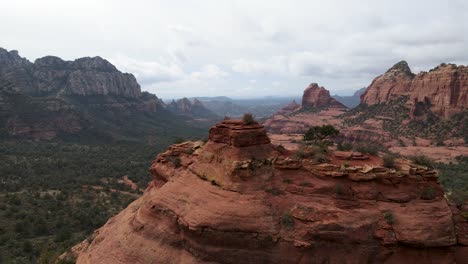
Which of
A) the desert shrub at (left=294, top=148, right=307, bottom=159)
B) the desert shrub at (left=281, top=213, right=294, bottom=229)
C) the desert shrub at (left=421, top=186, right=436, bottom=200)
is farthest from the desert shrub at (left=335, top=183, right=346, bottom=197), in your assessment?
the desert shrub at (left=421, top=186, right=436, bottom=200)

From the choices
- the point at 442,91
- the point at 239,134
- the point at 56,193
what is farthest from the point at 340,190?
the point at 442,91

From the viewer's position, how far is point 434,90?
114562mm

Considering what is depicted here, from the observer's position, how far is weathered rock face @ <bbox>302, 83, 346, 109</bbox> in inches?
6722

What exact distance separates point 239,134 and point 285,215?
728 cm

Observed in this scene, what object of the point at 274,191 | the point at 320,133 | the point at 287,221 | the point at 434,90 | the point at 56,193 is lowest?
the point at 56,193

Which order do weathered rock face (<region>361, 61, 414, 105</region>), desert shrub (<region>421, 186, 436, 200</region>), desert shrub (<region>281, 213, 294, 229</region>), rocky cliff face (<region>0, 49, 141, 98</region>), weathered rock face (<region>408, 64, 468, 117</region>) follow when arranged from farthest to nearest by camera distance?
rocky cliff face (<region>0, 49, 141, 98</region>)
weathered rock face (<region>361, 61, 414, 105</region>)
weathered rock face (<region>408, 64, 468, 117</region>)
desert shrub (<region>421, 186, 436, 200</region>)
desert shrub (<region>281, 213, 294, 229</region>)

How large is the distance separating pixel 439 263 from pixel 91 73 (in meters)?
204

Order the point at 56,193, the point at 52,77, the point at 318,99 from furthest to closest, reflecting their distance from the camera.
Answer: the point at 52,77
the point at 318,99
the point at 56,193

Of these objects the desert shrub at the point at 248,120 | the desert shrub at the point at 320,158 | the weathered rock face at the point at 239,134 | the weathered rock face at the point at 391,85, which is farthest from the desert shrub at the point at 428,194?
the weathered rock face at the point at 391,85

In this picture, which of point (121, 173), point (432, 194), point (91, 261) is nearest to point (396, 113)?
point (121, 173)

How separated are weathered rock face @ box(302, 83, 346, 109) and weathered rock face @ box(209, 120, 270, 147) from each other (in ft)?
481

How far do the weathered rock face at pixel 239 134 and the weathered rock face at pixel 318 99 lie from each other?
146 meters

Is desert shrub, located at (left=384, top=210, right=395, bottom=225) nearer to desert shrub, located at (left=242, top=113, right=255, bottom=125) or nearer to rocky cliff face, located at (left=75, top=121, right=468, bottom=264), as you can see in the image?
rocky cliff face, located at (left=75, top=121, right=468, bottom=264)

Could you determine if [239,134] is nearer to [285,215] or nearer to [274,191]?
[274,191]
